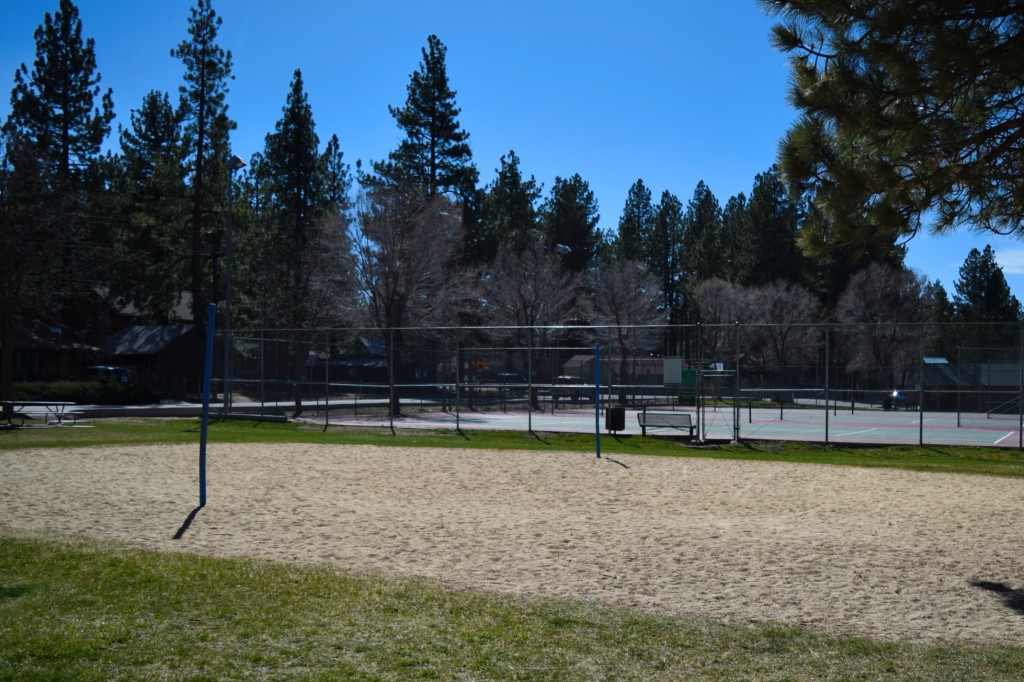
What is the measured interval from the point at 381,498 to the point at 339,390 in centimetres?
1708

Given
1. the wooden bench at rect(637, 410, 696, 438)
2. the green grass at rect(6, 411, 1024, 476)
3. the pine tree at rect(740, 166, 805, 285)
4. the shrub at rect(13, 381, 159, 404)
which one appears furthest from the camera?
the pine tree at rect(740, 166, 805, 285)

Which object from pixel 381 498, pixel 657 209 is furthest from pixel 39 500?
pixel 657 209

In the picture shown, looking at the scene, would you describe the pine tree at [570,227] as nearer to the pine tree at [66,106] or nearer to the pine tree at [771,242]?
the pine tree at [771,242]

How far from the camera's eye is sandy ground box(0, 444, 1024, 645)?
26.1ft

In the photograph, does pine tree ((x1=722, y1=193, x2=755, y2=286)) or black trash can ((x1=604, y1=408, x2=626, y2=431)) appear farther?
pine tree ((x1=722, y1=193, x2=755, y2=286))

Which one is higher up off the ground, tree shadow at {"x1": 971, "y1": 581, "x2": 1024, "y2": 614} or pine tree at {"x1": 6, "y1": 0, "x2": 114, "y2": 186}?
pine tree at {"x1": 6, "y1": 0, "x2": 114, "y2": 186}

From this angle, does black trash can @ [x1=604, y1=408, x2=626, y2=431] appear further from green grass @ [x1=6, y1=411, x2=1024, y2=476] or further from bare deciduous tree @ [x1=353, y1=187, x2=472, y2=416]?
bare deciduous tree @ [x1=353, y1=187, x2=472, y2=416]

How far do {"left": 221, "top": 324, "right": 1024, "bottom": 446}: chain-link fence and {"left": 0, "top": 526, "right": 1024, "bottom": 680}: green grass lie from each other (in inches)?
603

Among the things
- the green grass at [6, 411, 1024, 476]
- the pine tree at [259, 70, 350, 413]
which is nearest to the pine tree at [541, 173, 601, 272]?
the pine tree at [259, 70, 350, 413]

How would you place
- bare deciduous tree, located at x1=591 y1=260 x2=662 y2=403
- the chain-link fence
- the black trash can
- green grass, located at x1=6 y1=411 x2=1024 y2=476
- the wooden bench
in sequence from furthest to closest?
bare deciduous tree, located at x1=591 y1=260 x2=662 y2=403 → the black trash can → the chain-link fence → the wooden bench → green grass, located at x1=6 y1=411 x2=1024 y2=476

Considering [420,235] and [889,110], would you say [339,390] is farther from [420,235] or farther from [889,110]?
[889,110]

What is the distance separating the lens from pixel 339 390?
2995 cm

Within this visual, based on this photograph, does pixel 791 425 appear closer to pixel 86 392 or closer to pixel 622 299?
pixel 86 392

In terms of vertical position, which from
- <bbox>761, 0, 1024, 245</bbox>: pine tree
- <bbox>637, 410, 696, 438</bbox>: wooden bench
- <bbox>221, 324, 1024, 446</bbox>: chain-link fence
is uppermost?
<bbox>761, 0, 1024, 245</bbox>: pine tree
